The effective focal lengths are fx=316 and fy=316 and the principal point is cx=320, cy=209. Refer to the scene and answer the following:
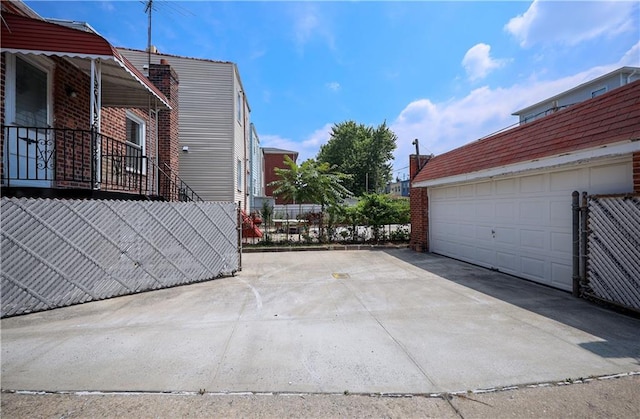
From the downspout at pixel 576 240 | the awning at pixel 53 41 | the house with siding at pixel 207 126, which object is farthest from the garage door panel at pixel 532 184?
the house with siding at pixel 207 126

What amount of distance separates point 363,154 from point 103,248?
126 ft

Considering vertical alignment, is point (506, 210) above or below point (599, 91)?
below

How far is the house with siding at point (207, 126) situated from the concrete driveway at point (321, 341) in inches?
355

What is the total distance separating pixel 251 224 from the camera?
47.4 ft

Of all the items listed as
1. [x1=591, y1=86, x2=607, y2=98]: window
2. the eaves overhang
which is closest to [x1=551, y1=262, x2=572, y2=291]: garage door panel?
the eaves overhang

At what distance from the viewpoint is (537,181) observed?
271 inches

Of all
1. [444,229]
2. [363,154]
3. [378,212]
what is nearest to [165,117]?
[378,212]

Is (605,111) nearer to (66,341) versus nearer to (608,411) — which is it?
(608,411)

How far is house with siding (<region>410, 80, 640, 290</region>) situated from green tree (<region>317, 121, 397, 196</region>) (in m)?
30.8

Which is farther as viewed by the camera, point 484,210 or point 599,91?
point 599,91

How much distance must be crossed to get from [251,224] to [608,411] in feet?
43.1

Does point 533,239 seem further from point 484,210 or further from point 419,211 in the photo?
point 419,211

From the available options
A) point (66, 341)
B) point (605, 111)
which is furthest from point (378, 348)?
point (605, 111)

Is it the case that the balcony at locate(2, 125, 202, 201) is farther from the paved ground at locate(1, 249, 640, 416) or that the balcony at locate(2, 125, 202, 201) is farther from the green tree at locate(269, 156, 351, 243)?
the green tree at locate(269, 156, 351, 243)
